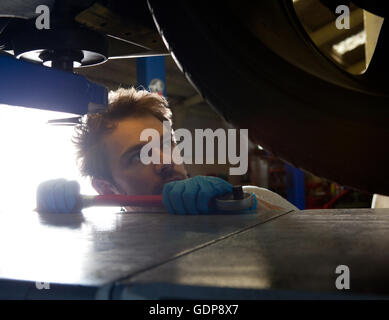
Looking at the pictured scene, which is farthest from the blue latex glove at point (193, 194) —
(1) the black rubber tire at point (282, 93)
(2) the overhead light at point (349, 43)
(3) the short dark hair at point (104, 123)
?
(2) the overhead light at point (349, 43)

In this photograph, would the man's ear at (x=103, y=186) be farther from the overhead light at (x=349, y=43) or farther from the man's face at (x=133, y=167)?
the overhead light at (x=349, y=43)

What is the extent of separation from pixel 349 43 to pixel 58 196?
6280mm

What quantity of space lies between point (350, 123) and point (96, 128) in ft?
4.61

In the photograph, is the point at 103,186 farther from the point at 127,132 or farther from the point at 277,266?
the point at 277,266

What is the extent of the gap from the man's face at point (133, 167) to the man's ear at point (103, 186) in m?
0.04

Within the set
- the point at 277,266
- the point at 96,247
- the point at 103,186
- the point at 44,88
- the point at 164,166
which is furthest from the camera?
the point at 103,186

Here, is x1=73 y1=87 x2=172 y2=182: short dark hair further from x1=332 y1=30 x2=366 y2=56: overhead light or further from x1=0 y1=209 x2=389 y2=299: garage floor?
x1=332 y1=30 x2=366 y2=56: overhead light

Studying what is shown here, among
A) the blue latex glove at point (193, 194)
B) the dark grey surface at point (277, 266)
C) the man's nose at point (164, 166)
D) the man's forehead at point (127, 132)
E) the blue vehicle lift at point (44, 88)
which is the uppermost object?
the man's forehead at point (127, 132)

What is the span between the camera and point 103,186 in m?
1.72

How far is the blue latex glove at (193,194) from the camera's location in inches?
32.5

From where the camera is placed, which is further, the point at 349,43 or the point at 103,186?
the point at 349,43

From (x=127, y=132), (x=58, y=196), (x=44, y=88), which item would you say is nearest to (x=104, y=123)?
(x=127, y=132)

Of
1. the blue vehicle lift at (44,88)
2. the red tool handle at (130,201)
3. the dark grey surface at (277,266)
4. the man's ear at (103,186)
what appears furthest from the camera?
the man's ear at (103,186)
